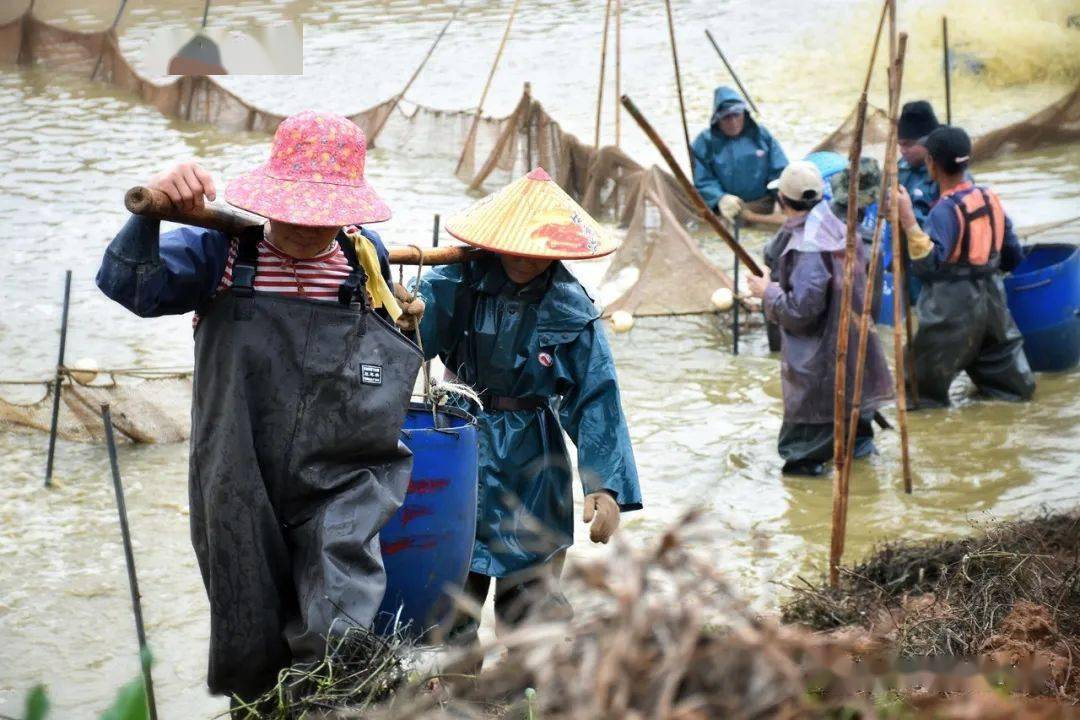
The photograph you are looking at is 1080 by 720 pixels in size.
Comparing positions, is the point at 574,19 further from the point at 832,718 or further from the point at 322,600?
the point at 832,718

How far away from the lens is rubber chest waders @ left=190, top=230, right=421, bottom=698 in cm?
312

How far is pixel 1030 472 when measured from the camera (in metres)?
6.34

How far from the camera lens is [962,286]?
7.05 meters

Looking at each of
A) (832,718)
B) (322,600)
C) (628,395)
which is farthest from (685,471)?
(832,718)

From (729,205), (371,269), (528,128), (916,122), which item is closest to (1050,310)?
(916,122)

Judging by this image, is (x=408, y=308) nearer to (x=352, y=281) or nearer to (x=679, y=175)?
(x=352, y=281)

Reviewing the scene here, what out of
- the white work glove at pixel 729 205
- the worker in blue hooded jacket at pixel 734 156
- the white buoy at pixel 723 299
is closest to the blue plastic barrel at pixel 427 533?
the white buoy at pixel 723 299

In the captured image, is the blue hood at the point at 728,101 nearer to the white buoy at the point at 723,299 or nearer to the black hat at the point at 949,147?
the white buoy at the point at 723,299

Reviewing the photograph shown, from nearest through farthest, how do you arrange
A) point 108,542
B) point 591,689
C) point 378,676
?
point 591,689 → point 378,676 → point 108,542

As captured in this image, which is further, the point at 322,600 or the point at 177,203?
the point at 322,600

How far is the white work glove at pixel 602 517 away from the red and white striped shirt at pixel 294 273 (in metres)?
0.96

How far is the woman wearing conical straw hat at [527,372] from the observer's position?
3885 millimetres

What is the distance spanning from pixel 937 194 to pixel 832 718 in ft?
21.9

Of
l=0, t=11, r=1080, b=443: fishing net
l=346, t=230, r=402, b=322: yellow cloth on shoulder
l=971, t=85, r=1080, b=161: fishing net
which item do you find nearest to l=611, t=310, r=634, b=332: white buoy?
l=0, t=11, r=1080, b=443: fishing net
